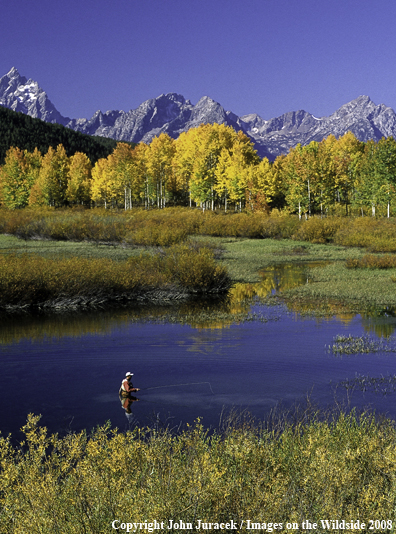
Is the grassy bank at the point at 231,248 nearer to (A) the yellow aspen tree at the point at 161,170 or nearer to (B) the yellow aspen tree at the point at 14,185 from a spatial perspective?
(A) the yellow aspen tree at the point at 161,170

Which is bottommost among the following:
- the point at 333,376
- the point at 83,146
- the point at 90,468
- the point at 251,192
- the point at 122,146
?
the point at 333,376

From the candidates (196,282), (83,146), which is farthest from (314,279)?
(83,146)

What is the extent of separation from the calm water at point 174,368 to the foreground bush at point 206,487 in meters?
3.15

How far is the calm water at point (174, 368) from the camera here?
1021 centimetres

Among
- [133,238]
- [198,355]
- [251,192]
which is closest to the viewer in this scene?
[198,355]

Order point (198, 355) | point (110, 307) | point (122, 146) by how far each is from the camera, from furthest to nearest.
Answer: point (122, 146) → point (110, 307) → point (198, 355)

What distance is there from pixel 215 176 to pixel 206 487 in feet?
217

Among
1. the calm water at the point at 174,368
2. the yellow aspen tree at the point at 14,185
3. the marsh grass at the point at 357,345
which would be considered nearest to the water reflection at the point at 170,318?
the calm water at the point at 174,368

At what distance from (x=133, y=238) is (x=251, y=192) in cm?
2667

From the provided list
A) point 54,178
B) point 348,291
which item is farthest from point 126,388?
point 54,178

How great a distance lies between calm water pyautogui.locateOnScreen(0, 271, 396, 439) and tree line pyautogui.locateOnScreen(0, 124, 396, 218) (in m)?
45.8

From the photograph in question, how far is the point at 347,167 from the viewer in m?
80.2

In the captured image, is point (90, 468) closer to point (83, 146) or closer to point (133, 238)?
point (133, 238)

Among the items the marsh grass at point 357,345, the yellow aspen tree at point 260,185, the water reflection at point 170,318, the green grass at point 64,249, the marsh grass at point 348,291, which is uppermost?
the yellow aspen tree at point 260,185
